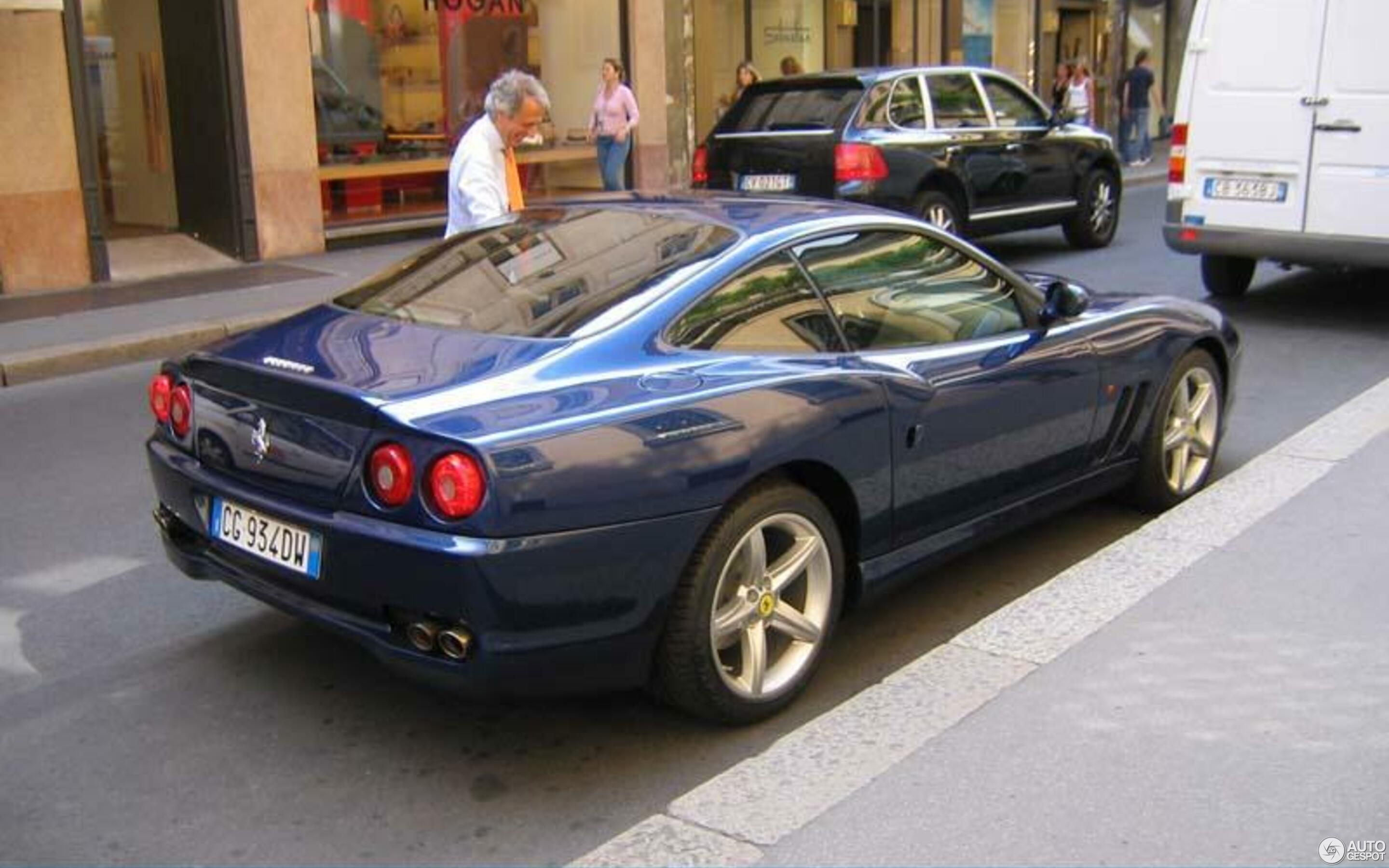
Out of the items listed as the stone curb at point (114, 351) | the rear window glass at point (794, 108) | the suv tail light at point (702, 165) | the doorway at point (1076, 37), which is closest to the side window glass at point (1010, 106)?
the rear window glass at point (794, 108)

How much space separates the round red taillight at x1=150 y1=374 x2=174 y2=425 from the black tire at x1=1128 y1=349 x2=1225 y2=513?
3.58 meters

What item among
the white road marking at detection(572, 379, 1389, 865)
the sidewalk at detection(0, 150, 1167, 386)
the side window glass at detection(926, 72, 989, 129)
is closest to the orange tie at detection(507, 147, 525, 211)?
the sidewalk at detection(0, 150, 1167, 386)

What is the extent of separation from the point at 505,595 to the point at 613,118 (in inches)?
525

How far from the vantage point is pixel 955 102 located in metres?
13.3

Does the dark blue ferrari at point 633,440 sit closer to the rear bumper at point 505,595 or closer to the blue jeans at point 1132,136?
the rear bumper at point 505,595

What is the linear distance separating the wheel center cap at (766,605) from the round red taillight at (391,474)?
105cm

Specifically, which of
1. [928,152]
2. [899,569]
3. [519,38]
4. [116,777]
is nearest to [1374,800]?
[899,569]

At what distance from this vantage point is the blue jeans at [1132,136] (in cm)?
2383

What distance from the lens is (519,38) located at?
1750 centimetres

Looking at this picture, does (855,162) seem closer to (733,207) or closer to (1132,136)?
(733,207)

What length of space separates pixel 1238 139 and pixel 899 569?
23.5 ft

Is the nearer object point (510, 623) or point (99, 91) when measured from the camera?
point (510, 623)

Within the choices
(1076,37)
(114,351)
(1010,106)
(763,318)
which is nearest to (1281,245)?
(1010,106)

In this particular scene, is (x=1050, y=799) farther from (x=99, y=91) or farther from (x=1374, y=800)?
(x=99, y=91)
